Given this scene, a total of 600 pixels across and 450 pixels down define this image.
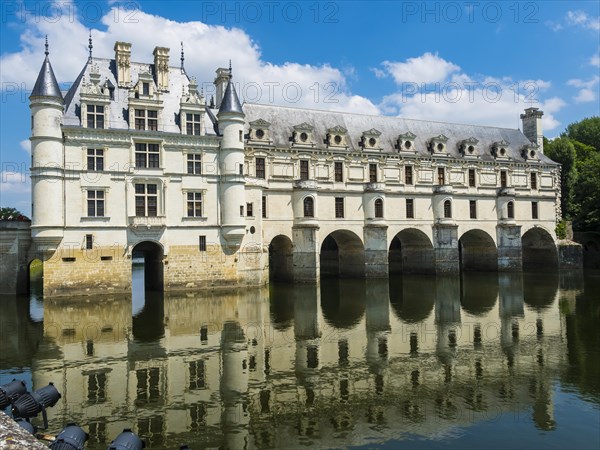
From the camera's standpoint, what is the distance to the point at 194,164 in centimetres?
3200

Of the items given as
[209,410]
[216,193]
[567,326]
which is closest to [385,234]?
[216,193]

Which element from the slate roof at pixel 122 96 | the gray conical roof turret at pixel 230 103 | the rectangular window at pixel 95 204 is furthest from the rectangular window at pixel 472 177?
the rectangular window at pixel 95 204

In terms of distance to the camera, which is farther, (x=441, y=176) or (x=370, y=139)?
(x=441, y=176)

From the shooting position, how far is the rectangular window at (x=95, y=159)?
1164 inches

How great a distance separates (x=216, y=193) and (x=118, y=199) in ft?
19.6

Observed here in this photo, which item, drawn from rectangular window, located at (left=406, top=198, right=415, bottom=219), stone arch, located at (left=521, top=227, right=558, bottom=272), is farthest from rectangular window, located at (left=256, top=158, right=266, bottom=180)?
stone arch, located at (left=521, top=227, right=558, bottom=272)

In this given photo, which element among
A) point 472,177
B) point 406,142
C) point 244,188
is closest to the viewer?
point 244,188

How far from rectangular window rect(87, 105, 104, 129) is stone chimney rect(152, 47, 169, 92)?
4.14 metres

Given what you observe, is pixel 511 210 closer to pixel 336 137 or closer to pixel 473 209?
pixel 473 209

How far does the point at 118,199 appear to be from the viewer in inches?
1182

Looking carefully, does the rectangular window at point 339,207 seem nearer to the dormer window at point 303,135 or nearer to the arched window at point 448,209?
the dormer window at point 303,135

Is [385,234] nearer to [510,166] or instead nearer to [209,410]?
[510,166]

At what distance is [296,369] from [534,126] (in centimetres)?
4371

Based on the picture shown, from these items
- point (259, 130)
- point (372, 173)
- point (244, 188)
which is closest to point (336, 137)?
point (372, 173)
